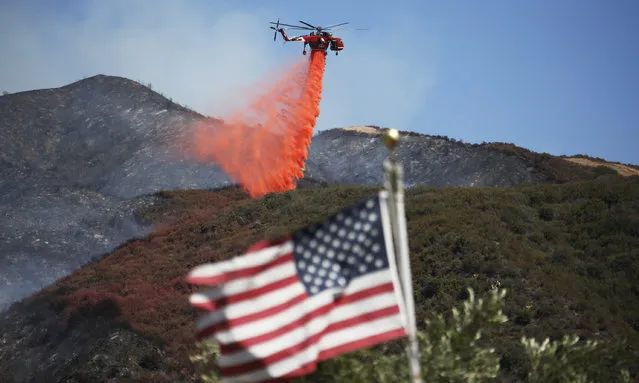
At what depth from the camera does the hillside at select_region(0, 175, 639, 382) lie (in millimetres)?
28734

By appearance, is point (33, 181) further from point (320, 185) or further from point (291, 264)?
point (291, 264)

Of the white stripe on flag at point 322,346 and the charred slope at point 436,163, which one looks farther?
the charred slope at point 436,163

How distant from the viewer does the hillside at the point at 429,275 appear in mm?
28734

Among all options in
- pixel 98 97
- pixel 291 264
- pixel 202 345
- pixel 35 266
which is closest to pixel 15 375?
pixel 35 266

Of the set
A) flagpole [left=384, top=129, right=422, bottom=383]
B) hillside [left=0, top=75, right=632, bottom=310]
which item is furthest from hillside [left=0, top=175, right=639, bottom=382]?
flagpole [left=384, top=129, right=422, bottom=383]

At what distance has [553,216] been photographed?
129 ft

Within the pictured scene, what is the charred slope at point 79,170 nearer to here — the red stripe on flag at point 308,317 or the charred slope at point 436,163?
the charred slope at point 436,163

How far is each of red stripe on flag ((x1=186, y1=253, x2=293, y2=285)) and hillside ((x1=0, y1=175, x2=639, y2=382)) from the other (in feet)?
51.7

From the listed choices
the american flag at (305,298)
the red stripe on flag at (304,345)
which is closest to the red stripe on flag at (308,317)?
the american flag at (305,298)

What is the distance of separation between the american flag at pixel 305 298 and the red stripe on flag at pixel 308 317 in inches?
0.5

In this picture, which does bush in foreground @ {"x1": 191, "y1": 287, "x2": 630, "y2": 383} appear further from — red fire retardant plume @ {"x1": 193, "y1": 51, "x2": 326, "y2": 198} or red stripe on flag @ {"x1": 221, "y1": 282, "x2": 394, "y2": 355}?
red fire retardant plume @ {"x1": 193, "y1": 51, "x2": 326, "y2": 198}

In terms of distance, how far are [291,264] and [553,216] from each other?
30.6m

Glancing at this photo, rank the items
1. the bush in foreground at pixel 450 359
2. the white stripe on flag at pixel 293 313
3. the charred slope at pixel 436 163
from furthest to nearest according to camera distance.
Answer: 1. the charred slope at pixel 436 163
2. the bush in foreground at pixel 450 359
3. the white stripe on flag at pixel 293 313

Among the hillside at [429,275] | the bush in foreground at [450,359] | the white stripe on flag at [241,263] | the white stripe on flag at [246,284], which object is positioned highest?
the white stripe on flag at [241,263]
